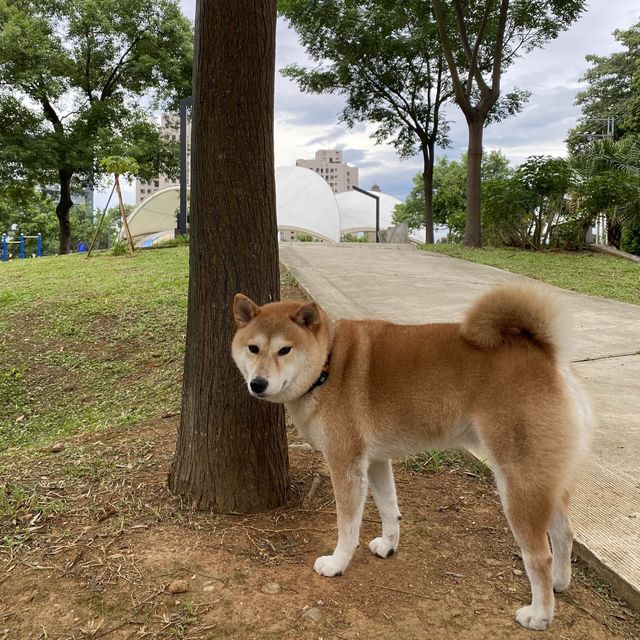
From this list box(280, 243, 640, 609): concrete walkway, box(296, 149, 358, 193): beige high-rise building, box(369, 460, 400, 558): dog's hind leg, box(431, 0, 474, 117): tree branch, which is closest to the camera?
box(280, 243, 640, 609): concrete walkway

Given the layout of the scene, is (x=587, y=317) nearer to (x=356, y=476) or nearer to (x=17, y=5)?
(x=356, y=476)

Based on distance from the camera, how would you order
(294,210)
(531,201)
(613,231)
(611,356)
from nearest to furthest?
A: (611,356) < (531,201) < (613,231) < (294,210)

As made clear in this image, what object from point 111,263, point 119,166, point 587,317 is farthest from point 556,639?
point 119,166

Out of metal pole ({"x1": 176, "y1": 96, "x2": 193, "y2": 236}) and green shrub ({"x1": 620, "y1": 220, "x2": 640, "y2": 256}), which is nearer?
green shrub ({"x1": 620, "y1": 220, "x2": 640, "y2": 256})

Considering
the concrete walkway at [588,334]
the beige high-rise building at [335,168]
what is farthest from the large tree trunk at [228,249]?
the beige high-rise building at [335,168]

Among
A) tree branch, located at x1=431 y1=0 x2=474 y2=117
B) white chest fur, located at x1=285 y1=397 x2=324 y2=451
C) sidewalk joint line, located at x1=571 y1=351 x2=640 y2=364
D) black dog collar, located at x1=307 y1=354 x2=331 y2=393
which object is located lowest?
sidewalk joint line, located at x1=571 y1=351 x2=640 y2=364

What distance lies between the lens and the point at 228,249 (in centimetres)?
332

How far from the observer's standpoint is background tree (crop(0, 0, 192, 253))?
24.4 metres

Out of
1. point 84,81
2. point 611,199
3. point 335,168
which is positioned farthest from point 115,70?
point 335,168

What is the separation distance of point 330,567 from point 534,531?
3.30ft

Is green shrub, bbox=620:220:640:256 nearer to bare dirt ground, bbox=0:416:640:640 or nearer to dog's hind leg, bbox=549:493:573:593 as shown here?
bare dirt ground, bbox=0:416:640:640

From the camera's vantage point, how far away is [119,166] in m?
16.5

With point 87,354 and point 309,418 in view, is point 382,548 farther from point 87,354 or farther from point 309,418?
point 87,354

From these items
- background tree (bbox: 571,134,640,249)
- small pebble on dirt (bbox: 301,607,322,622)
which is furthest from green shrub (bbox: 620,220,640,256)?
small pebble on dirt (bbox: 301,607,322,622)
